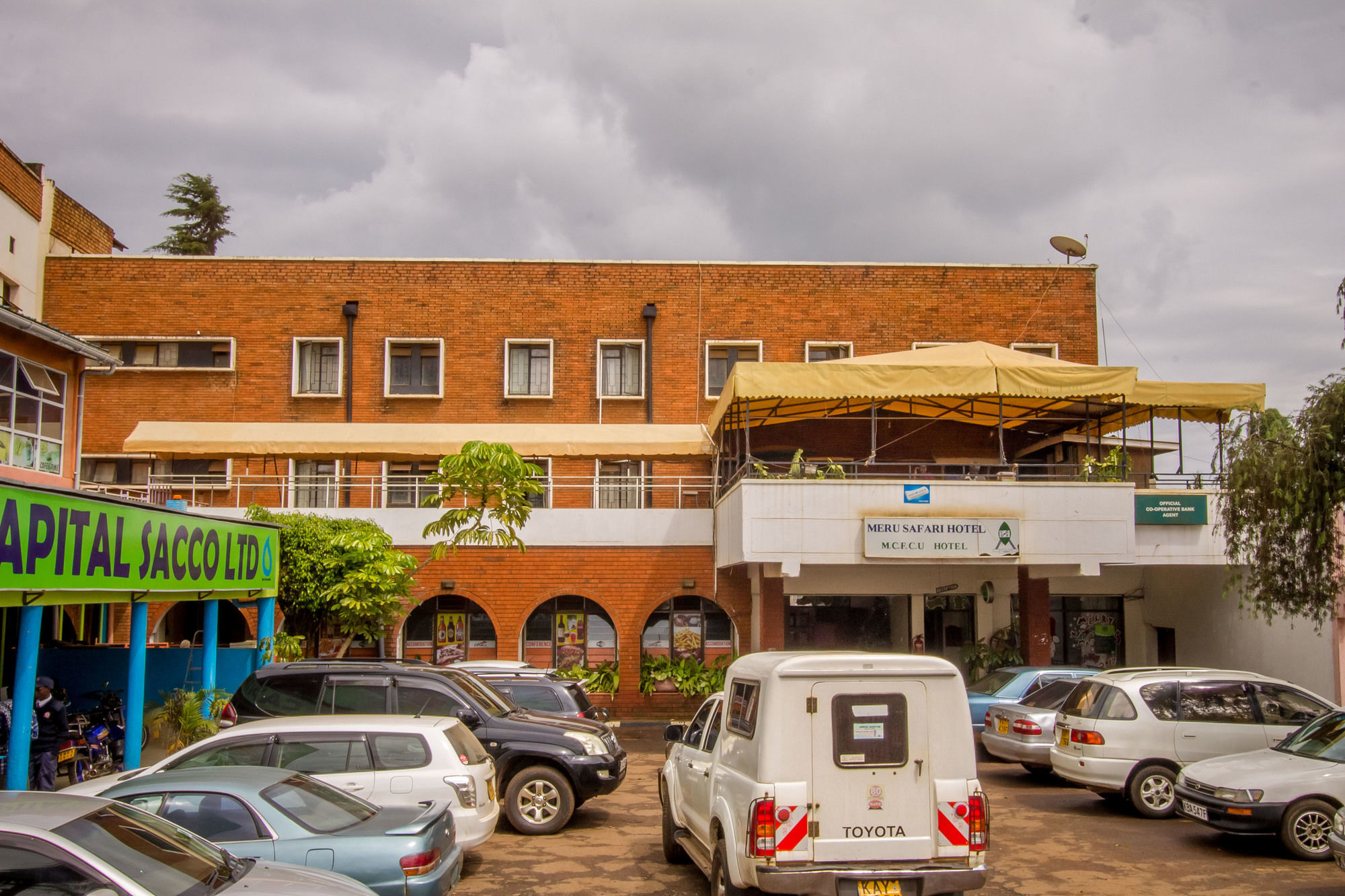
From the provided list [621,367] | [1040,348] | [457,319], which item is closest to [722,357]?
[621,367]

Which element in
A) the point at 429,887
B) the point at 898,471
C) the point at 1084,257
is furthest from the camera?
the point at 1084,257

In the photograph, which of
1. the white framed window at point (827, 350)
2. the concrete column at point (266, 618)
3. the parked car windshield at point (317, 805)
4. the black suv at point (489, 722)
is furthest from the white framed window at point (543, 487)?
the parked car windshield at point (317, 805)

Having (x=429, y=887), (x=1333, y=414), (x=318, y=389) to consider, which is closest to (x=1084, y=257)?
(x=1333, y=414)

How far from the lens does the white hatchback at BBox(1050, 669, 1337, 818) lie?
12602mm

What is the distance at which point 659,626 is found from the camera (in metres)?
23.0

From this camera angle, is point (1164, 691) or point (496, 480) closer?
point (1164, 691)

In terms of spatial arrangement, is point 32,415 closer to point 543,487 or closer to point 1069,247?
point 543,487

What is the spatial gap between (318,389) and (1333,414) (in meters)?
21.6

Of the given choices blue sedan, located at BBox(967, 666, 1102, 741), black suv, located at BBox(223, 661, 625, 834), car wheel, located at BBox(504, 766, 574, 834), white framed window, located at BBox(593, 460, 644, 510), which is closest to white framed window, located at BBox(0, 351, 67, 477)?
black suv, located at BBox(223, 661, 625, 834)

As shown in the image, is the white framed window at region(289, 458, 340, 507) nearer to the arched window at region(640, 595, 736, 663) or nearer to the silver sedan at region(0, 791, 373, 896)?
the arched window at region(640, 595, 736, 663)

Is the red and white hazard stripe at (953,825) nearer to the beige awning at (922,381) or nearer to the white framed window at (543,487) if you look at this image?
the beige awning at (922,381)

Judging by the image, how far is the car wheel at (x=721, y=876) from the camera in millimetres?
7664

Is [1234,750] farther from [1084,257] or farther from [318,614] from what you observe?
[1084,257]

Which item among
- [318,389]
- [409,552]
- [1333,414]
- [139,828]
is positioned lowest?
[139,828]
